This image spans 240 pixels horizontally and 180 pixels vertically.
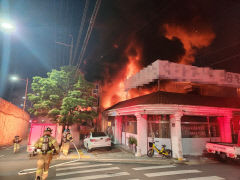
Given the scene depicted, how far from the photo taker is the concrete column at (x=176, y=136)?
10.2 meters

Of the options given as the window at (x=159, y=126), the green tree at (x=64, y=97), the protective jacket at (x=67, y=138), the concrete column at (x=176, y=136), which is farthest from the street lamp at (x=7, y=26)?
the concrete column at (x=176, y=136)

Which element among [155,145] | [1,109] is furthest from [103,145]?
[1,109]

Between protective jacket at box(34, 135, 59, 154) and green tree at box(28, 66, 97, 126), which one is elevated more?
green tree at box(28, 66, 97, 126)

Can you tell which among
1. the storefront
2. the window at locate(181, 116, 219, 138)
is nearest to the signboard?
the storefront

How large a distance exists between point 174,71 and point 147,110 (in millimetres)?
6750

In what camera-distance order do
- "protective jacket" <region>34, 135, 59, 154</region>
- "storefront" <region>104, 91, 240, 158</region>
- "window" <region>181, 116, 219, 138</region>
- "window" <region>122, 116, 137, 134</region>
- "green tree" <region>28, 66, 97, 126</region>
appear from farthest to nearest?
"window" <region>122, 116, 137, 134</region> < "green tree" <region>28, 66, 97, 126</region> < "window" <region>181, 116, 219, 138</region> < "storefront" <region>104, 91, 240, 158</region> < "protective jacket" <region>34, 135, 59, 154</region>

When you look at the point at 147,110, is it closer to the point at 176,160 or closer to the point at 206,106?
the point at 176,160

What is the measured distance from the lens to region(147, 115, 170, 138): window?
1152cm

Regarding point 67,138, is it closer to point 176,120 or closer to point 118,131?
point 118,131

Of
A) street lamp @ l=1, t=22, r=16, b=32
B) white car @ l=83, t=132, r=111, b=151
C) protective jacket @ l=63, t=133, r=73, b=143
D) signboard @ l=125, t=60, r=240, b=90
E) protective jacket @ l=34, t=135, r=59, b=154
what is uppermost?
signboard @ l=125, t=60, r=240, b=90

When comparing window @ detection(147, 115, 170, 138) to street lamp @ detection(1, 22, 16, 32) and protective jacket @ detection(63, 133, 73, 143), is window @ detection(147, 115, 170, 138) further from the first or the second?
street lamp @ detection(1, 22, 16, 32)

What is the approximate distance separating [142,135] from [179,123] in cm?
292

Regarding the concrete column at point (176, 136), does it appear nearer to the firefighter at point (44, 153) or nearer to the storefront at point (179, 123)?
the storefront at point (179, 123)

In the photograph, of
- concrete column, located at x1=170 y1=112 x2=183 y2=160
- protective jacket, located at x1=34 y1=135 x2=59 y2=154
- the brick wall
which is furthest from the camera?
the brick wall
